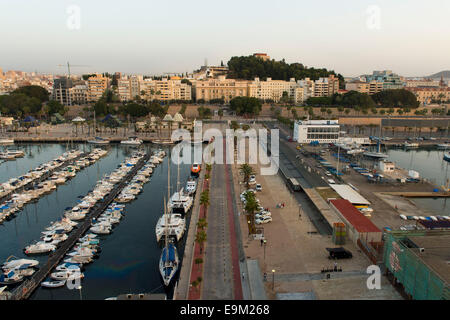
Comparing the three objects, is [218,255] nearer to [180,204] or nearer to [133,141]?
[180,204]

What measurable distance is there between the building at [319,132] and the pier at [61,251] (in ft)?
67.0

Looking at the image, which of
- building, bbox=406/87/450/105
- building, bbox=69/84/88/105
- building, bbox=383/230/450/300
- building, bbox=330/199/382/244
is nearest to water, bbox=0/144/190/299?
building, bbox=330/199/382/244

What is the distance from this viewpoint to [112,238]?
16.4 m

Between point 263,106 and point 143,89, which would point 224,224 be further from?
point 143,89

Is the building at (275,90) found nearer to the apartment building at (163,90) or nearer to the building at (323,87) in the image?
the building at (323,87)

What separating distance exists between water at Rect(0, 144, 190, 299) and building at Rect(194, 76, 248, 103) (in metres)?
44.2

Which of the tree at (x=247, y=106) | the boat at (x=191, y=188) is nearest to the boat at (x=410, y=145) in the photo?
the tree at (x=247, y=106)

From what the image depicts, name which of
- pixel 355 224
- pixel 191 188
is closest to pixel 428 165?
pixel 355 224

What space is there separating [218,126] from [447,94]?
55598mm

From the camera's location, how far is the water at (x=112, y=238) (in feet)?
41.2

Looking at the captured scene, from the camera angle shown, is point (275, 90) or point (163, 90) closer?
point (163, 90)

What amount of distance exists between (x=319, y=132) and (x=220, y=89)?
120 feet

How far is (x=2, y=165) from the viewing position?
29781 millimetres

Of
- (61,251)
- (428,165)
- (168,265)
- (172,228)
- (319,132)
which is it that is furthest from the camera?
(319,132)
